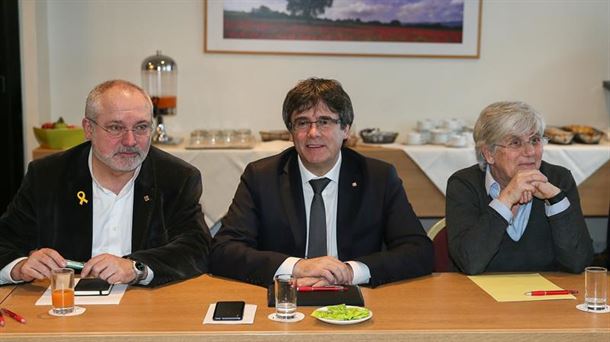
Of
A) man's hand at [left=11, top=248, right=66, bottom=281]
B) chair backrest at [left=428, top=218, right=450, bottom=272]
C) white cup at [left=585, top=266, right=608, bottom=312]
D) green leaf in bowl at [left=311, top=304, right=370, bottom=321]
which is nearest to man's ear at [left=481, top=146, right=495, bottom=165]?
chair backrest at [left=428, top=218, right=450, bottom=272]

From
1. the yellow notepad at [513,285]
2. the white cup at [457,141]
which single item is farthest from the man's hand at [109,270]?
the white cup at [457,141]

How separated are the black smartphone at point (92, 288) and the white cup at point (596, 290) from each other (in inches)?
51.8

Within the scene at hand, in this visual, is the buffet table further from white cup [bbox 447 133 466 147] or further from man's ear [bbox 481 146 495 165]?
man's ear [bbox 481 146 495 165]

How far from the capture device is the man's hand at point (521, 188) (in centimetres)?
279

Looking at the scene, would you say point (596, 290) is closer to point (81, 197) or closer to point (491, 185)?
point (491, 185)

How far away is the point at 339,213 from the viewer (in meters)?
2.87

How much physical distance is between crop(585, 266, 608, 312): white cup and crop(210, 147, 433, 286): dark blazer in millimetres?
574

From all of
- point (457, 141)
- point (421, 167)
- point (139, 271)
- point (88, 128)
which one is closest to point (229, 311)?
point (139, 271)

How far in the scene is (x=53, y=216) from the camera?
283 centimetres

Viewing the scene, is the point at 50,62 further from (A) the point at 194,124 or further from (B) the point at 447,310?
(B) the point at 447,310

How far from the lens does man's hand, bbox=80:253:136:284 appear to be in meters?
2.42

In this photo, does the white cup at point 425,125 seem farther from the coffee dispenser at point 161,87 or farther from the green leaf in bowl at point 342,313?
the green leaf in bowl at point 342,313

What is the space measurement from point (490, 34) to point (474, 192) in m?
2.44

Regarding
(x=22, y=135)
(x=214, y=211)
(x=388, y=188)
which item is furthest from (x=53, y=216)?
(x=22, y=135)
